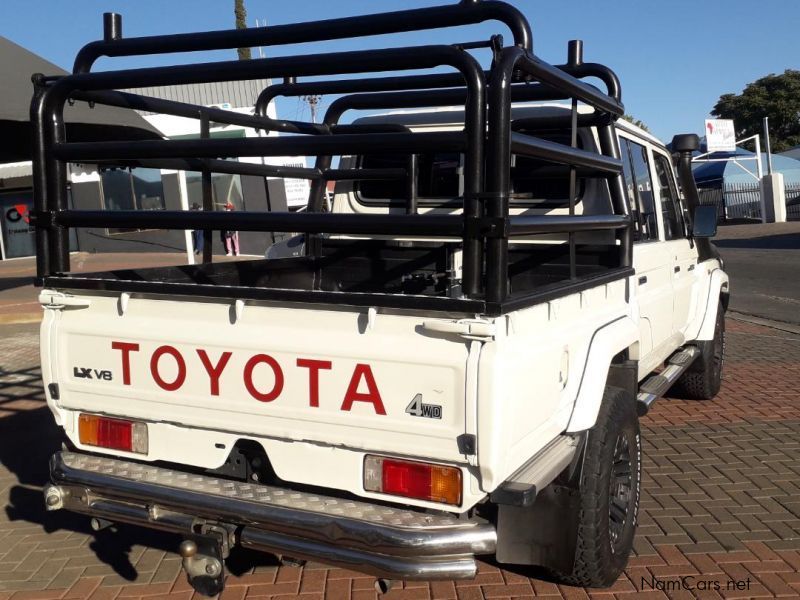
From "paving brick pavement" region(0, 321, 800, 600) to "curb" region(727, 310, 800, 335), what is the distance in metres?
4.74

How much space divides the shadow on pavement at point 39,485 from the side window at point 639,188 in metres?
2.76

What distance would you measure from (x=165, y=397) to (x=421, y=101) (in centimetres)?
254

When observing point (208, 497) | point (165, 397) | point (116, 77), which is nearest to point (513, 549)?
point (208, 497)

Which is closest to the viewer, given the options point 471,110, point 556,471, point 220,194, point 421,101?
point 471,110

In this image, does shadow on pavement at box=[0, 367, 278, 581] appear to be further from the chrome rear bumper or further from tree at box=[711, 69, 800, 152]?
tree at box=[711, 69, 800, 152]

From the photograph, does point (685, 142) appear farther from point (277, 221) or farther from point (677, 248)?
point (277, 221)

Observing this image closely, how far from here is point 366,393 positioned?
2.83m

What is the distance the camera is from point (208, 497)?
9.86ft

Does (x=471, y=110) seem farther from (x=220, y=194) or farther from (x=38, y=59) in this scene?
(x=220, y=194)

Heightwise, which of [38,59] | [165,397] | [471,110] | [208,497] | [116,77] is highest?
[38,59]

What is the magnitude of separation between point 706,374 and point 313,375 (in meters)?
4.48

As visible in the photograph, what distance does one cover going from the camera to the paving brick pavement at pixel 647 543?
144 inches

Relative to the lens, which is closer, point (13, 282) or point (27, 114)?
point (27, 114)

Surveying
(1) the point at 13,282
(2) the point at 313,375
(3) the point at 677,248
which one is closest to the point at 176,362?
(2) the point at 313,375
